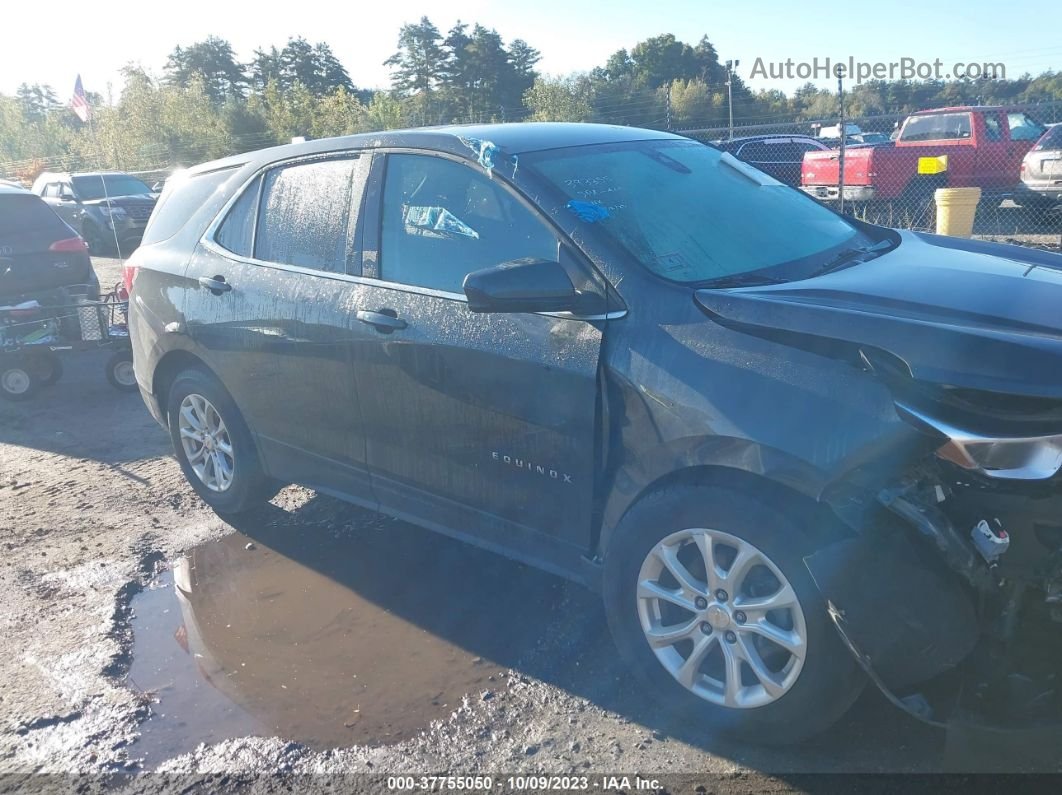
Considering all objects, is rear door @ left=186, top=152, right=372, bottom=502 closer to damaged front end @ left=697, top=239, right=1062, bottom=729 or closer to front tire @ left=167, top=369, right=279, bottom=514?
front tire @ left=167, top=369, right=279, bottom=514

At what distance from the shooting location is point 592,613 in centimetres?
382

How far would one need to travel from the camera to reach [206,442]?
492 centimetres

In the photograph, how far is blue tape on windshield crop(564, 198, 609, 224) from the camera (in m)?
3.29

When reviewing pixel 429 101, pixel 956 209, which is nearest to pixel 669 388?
pixel 956 209

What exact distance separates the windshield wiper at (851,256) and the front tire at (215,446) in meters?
2.88

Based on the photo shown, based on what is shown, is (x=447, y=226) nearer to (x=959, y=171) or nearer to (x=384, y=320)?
(x=384, y=320)

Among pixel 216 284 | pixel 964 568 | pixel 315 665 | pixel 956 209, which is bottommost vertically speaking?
pixel 315 665

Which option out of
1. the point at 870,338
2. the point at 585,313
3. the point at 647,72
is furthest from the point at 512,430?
the point at 647,72

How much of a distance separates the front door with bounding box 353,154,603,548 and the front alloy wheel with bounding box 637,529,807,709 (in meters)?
A: 0.40

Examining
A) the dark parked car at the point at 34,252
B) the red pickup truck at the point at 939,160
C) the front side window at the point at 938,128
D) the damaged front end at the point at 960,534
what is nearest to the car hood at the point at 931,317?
the damaged front end at the point at 960,534

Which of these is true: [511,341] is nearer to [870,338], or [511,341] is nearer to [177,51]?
[870,338]

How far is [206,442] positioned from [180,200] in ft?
4.45

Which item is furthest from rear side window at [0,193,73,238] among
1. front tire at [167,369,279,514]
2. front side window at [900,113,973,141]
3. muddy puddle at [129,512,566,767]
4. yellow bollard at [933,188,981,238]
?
front side window at [900,113,973,141]

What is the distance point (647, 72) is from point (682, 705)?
191 ft
